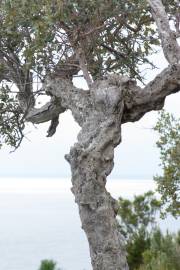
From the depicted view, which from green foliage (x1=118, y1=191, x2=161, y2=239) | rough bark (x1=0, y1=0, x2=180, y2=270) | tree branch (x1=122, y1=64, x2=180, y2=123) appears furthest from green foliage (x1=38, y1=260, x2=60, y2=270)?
tree branch (x1=122, y1=64, x2=180, y2=123)

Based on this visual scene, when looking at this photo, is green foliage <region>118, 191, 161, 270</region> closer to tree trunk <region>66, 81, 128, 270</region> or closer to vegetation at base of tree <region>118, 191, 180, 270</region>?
vegetation at base of tree <region>118, 191, 180, 270</region>

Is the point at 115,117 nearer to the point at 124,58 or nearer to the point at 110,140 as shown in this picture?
the point at 110,140

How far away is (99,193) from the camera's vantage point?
1177cm

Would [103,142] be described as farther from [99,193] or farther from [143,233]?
[143,233]

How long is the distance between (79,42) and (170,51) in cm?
204

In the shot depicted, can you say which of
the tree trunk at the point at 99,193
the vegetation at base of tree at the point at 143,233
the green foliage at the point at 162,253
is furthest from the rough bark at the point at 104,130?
the vegetation at base of tree at the point at 143,233

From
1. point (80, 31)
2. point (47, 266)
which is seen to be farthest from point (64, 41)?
point (47, 266)

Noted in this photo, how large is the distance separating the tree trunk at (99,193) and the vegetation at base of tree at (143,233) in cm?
605

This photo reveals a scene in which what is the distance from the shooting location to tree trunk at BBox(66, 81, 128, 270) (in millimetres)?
11766

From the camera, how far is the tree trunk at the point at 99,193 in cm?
1177

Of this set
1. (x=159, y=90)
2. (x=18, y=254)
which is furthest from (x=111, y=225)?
(x=18, y=254)

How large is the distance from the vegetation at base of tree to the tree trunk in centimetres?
605

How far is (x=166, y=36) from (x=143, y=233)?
9211 mm

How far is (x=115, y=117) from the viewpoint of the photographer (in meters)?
12.3
